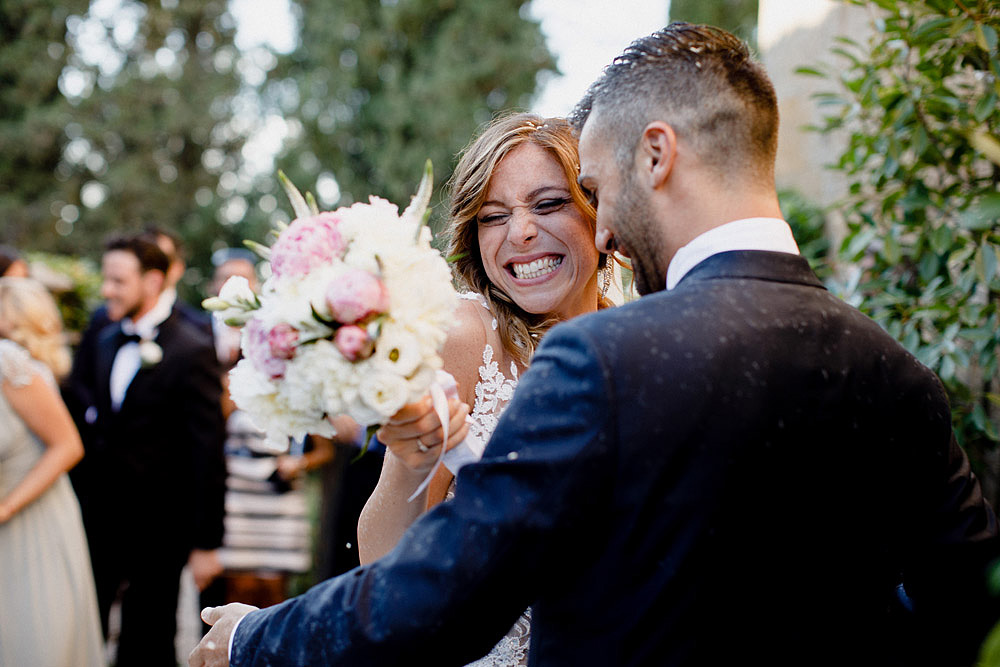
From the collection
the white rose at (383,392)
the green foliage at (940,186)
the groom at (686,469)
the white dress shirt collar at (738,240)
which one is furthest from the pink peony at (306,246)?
the green foliage at (940,186)

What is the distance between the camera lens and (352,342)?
4.47 feet

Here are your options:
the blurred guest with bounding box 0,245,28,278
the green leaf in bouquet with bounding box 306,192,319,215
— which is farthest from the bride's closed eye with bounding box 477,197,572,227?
the blurred guest with bounding box 0,245,28,278

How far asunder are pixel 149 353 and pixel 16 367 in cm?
90

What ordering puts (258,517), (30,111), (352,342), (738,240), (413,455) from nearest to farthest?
(352,342) < (738,240) < (413,455) < (258,517) < (30,111)

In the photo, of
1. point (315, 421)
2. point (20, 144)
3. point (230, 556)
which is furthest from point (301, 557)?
point (20, 144)

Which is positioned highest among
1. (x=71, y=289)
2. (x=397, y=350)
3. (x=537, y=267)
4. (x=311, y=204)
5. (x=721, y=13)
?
(x=721, y=13)

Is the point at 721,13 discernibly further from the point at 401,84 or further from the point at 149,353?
the point at 149,353

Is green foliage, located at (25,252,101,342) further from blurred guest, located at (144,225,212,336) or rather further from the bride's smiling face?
the bride's smiling face

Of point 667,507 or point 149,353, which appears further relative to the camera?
point 149,353

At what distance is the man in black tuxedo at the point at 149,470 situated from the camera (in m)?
4.71

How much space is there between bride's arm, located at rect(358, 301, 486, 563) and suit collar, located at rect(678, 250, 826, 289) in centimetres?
60

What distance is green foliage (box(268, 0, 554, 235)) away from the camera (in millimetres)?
13602

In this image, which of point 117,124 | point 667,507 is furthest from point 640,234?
point 117,124

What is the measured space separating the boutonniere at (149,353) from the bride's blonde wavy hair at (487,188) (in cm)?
288
